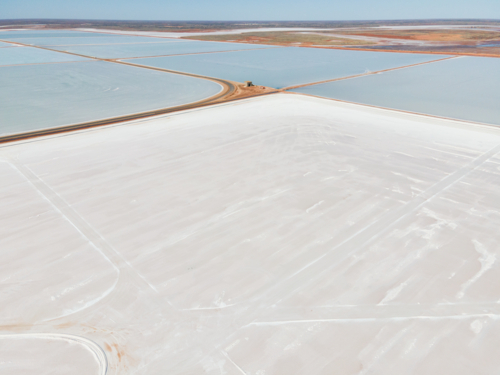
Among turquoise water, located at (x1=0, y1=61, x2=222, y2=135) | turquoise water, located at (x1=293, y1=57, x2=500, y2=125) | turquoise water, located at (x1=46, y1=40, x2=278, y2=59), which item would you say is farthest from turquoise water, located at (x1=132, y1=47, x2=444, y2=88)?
turquoise water, located at (x1=46, y1=40, x2=278, y2=59)

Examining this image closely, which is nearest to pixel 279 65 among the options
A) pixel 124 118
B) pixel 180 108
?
pixel 180 108

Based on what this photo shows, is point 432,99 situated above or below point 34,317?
above

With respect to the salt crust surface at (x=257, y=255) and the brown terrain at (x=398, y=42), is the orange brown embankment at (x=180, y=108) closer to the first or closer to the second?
the salt crust surface at (x=257, y=255)

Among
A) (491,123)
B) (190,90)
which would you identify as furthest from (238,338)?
(190,90)

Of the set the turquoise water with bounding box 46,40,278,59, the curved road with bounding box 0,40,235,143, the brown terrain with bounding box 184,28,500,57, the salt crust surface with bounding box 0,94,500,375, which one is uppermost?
the brown terrain with bounding box 184,28,500,57

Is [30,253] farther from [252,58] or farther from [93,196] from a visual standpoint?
[252,58]

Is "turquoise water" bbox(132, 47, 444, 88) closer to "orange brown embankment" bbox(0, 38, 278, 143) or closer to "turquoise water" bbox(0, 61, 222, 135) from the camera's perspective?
"orange brown embankment" bbox(0, 38, 278, 143)
